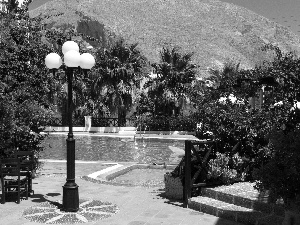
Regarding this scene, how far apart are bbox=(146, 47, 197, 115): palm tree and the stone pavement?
18.7 meters

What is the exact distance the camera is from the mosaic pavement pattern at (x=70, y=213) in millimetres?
8461

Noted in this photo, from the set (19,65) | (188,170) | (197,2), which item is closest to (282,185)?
(188,170)

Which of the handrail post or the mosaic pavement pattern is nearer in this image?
the mosaic pavement pattern

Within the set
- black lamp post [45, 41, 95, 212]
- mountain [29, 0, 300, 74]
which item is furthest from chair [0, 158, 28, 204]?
mountain [29, 0, 300, 74]

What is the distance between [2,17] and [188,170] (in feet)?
25.5

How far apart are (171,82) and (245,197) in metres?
22.9

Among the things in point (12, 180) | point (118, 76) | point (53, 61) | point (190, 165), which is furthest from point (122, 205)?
point (118, 76)

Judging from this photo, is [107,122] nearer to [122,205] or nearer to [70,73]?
[122,205]

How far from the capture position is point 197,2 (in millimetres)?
190250

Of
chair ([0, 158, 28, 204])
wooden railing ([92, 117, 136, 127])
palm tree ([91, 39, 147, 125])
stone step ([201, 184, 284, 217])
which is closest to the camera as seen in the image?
stone step ([201, 184, 284, 217])

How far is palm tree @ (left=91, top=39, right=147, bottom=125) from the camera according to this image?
31562 millimetres

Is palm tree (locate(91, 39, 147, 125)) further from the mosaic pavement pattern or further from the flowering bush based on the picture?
the mosaic pavement pattern

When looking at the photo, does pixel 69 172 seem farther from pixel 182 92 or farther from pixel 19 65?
pixel 182 92

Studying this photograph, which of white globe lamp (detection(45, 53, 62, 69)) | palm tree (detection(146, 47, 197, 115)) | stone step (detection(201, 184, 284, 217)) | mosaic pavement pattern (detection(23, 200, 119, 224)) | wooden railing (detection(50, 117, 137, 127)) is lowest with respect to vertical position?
mosaic pavement pattern (detection(23, 200, 119, 224))
